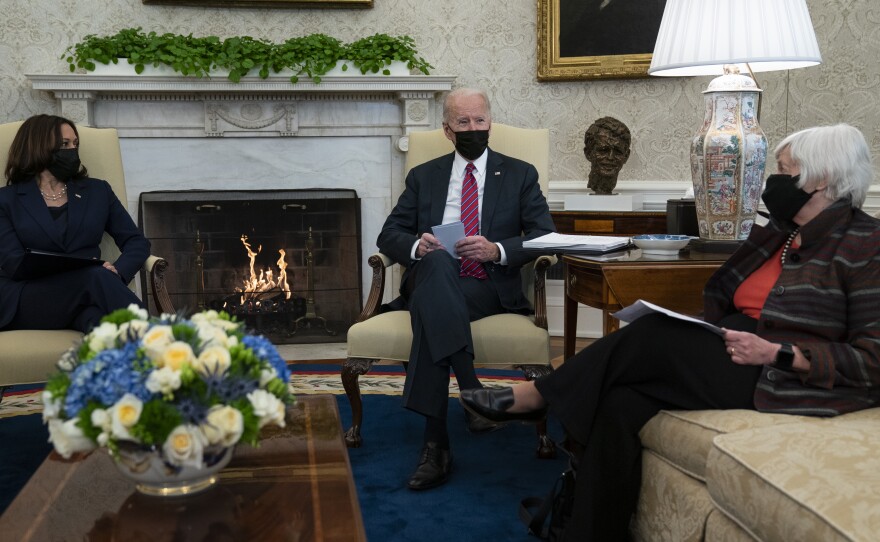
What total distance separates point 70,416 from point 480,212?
A: 2.04m

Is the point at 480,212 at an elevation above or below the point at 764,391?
above

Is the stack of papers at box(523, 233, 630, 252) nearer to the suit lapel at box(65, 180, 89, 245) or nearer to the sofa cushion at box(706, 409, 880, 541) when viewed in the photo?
the sofa cushion at box(706, 409, 880, 541)

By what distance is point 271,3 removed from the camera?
15.3ft

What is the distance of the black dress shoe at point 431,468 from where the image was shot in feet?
8.75

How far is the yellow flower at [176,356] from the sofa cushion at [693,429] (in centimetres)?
110

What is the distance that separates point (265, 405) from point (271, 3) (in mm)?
3635

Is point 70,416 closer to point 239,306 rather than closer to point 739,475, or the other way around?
point 739,475

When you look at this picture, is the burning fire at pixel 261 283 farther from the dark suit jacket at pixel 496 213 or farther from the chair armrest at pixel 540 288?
the chair armrest at pixel 540 288

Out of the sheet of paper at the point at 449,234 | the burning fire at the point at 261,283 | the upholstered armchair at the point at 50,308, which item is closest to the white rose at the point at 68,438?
the upholstered armchair at the point at 50,308

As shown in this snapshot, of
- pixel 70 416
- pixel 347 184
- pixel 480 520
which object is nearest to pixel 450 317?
pixel 480 520

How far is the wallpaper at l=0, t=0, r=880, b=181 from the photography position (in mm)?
4508

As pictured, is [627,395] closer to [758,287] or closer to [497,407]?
[497,407]

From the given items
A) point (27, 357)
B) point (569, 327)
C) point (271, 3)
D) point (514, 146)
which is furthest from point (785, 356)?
point (271, 3)

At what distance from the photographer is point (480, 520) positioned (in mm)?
2441
